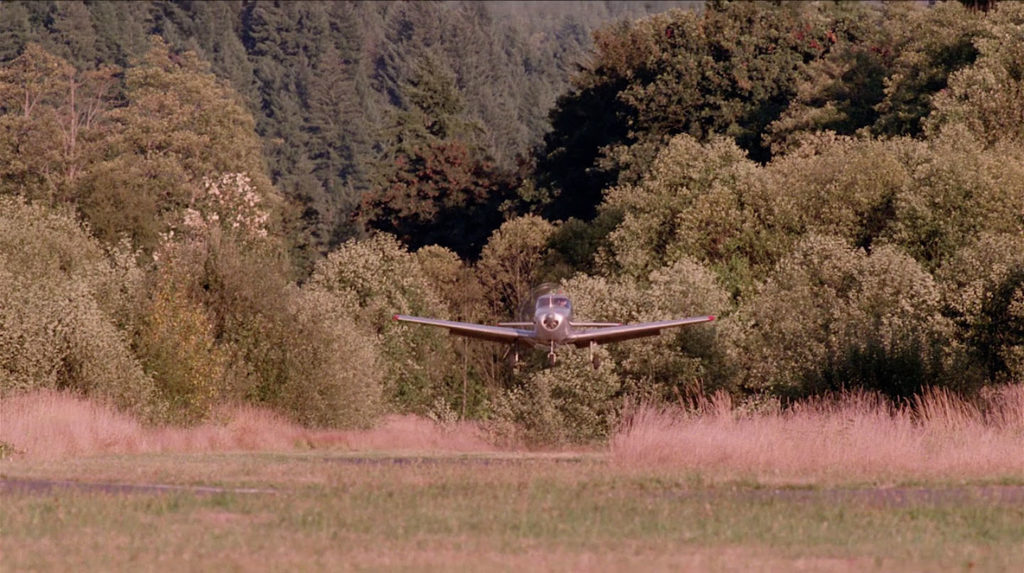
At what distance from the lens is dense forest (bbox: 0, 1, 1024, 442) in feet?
162

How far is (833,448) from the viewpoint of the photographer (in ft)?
98.5

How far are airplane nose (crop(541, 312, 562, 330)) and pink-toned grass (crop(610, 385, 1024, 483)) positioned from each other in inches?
238

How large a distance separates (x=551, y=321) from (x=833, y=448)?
12546mm

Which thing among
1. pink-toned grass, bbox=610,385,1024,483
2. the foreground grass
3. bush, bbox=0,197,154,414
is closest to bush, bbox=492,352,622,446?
bush, bbox=0,197,154,414

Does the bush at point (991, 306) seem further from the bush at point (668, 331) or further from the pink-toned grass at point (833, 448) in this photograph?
the pink-toned grass at point (833, 448)

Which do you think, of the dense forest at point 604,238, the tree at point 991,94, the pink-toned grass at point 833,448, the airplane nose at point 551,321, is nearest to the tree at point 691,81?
the dense forest at point 604,238

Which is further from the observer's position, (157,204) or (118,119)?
(118,119)

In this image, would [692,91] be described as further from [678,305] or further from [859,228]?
[678,305]

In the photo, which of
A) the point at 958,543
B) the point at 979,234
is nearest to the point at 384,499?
the point at 958,543

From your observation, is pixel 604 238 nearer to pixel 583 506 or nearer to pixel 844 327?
pixel 844 327

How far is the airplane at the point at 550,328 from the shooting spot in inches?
1628

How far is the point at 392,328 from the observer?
7894 cm

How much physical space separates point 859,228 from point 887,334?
21.1m

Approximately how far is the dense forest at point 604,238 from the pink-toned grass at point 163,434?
5.34 feet
